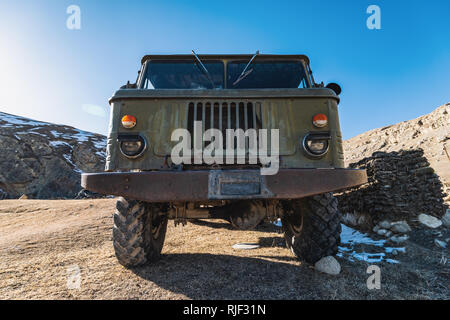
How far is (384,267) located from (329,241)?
767 millimetres

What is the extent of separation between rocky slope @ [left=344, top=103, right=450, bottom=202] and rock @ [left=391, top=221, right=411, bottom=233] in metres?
11.3

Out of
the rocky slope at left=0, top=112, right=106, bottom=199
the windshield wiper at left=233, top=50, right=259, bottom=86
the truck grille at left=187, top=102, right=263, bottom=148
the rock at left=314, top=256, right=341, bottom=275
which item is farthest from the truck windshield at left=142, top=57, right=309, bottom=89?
the rocky slope at left=0, top=112, right=106, bottom=199

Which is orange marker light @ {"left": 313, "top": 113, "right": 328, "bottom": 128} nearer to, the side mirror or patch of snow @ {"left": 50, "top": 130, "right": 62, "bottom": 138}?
the side mirror

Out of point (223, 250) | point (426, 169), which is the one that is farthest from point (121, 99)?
point (426, 169)

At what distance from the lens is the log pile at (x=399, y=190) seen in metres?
4.36

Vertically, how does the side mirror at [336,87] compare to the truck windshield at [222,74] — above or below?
below

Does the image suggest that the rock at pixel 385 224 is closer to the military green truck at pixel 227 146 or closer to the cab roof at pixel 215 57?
the military green truck at pixel 227 146

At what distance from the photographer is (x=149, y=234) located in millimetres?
2646

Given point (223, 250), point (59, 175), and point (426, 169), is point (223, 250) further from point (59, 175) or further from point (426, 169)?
point (59, 175)

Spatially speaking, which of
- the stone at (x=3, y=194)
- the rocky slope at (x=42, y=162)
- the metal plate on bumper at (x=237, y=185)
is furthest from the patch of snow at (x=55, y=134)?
the metal plate on bumper at (x=237, y=185)

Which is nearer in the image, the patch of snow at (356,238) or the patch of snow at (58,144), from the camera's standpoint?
the patch of snow at (356,238)

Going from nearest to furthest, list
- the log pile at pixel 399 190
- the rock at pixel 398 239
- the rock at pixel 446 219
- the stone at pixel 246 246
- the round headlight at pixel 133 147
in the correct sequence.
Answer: the round headlight at pixel 133 147 → the stone at pixel 246 246 → the rock at pixel 398 239 → the rock at pixel 446 219 → the log pile at pixel 399 190

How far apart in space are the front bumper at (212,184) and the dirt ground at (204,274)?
2.90ft

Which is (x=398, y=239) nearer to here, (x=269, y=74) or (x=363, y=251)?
(x=363, y=251)
